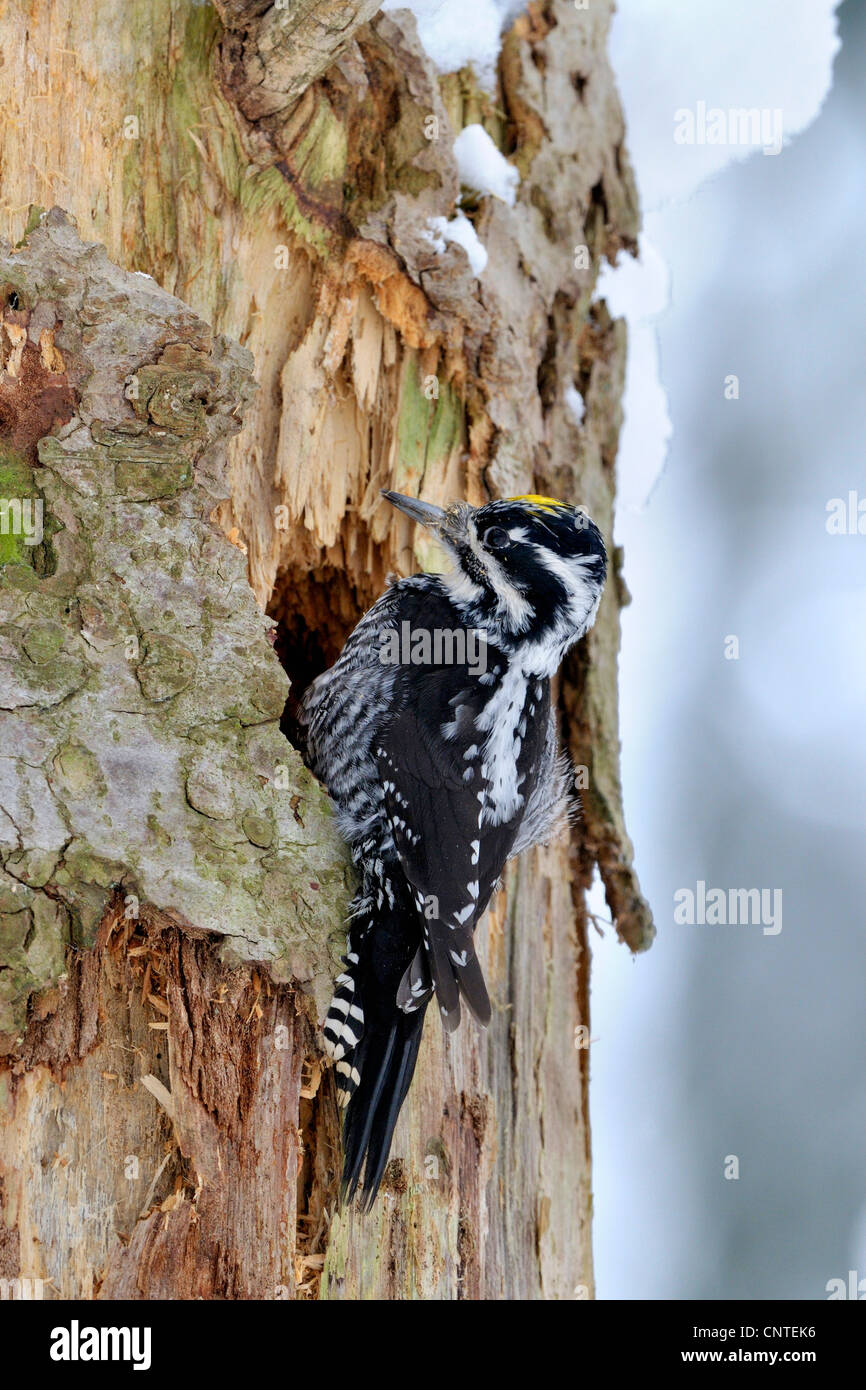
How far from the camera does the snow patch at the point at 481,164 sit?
11.2 feet

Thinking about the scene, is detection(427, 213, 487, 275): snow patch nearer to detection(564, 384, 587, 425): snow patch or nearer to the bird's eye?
detection(564, 384, 587, 425): snow patch

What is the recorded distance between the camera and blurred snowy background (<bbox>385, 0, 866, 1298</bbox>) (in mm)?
5156

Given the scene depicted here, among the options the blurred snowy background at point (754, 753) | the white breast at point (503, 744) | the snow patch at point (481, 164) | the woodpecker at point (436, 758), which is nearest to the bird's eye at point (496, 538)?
the woodpecker at point (436, 758)

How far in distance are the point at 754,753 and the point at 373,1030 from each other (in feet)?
11.5

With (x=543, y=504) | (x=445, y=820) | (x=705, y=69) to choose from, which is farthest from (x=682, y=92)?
(x=445, y=820)

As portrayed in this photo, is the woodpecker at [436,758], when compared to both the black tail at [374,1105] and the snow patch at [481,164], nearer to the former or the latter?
the black tail at [374,1105]

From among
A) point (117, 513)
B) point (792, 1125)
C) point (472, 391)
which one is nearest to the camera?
point (117, 513)

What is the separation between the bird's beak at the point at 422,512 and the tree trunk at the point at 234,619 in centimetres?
25

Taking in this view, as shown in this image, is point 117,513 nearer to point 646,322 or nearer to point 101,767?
point 101,767

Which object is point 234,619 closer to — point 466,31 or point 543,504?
point 543,504
